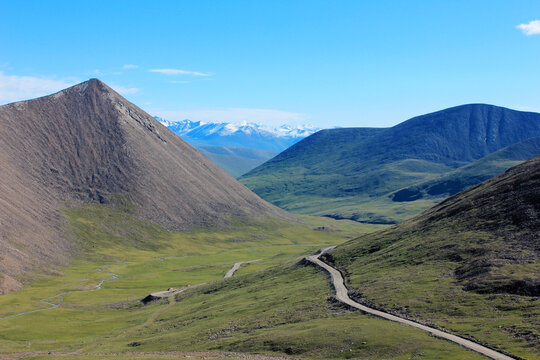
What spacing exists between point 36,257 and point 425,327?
500 ft

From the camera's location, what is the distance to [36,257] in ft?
576

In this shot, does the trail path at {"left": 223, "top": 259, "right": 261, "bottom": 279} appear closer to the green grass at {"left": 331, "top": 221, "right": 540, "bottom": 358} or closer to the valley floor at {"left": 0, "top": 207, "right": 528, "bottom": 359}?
the valley floor at {"left": 0, "top": 207, "right": 528, "bottom": 359}

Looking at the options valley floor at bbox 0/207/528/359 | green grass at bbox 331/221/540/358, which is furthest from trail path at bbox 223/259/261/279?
green grass at bbox 331/221/540/358

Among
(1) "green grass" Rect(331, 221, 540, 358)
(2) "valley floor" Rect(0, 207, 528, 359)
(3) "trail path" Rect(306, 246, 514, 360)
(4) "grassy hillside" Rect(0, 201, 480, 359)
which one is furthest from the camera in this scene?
(2) "valley floor" Rect(0, 207, 528, 359)

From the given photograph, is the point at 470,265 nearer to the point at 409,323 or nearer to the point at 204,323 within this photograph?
the point at 409,323

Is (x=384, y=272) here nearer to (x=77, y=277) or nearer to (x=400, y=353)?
(x=400, y=353)

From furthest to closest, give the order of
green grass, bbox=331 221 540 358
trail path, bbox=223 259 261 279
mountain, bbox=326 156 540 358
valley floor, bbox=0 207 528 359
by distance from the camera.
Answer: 1. trail path, bbox=223 259 261 279
2. mountain, bbox=326 156 540 358
3. valley floor, bbox=0 207 528 359
4. green grass, bbox=331 221 540 358

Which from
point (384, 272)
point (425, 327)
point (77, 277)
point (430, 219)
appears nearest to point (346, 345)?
point (425, 327)

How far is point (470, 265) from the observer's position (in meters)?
88.6

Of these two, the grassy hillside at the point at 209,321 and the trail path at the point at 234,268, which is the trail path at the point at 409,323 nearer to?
the grassy hillside at the point at 209,321

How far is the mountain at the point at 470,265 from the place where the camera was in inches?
2499

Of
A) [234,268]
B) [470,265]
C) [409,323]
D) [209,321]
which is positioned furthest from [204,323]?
[234,268]

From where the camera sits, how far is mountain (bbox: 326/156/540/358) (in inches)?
2499

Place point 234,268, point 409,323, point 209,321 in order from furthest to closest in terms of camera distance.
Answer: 1. point 234,268
2. point 209,321
3. point 409,323
